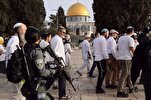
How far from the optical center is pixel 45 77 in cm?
563

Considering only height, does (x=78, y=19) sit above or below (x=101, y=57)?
above

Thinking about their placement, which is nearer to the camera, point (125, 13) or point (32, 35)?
point (32, 35)

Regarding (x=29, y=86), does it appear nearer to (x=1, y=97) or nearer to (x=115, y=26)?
(x=1, y=97)

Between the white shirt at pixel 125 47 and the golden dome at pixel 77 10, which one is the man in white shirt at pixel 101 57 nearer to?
the white shirt at pixel 125 47

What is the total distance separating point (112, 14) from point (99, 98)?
129ft

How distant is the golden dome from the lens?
413 ft

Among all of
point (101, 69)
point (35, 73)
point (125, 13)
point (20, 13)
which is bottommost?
point (101, 69)

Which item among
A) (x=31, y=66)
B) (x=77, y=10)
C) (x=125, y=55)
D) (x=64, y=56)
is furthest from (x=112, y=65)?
(x=77, y=10)

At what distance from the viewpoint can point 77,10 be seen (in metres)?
126

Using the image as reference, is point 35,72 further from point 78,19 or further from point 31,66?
point 78,19

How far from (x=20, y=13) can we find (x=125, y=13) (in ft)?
56.2

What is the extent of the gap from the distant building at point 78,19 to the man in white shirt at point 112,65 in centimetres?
11348

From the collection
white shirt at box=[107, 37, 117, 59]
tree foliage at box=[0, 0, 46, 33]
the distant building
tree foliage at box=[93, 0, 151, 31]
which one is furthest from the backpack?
the distant building

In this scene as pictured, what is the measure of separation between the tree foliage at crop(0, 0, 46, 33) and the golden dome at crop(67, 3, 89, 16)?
59.0 m
